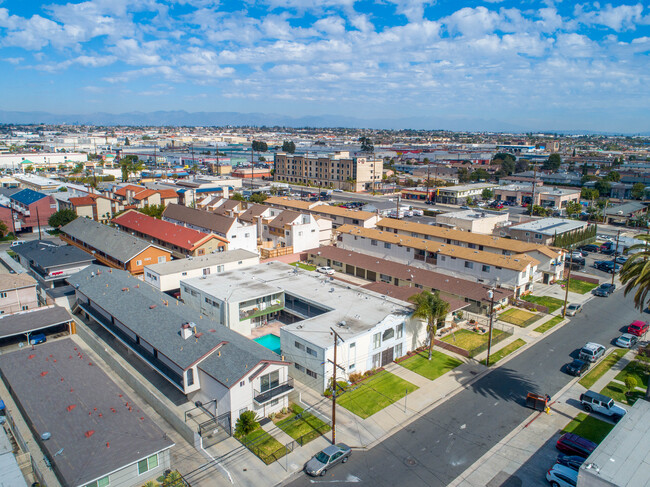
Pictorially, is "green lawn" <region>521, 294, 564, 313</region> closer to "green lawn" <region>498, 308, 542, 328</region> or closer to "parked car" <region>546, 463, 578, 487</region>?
"green lawn" <region>498, 308, 542, 328</region>

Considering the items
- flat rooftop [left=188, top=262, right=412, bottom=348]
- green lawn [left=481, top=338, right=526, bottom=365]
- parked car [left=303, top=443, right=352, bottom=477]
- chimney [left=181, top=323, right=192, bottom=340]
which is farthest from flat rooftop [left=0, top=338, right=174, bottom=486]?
green lawn [left=481, top=338, right=526, bottom=365]

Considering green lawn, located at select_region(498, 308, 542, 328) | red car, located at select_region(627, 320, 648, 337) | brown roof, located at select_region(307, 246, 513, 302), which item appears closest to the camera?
red car, located at select_region(627, 320, 648, 337)

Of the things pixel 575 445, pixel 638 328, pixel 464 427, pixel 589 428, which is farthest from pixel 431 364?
pixel 638 328

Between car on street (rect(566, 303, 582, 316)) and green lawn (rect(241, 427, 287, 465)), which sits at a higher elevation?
car on street (rect(566, 303, 582, 316))

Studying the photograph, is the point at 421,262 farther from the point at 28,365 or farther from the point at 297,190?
the point at 297,190

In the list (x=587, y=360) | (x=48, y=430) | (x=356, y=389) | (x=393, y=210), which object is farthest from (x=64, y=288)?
(x=393, y=210)

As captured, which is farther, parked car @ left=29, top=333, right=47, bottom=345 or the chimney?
parked car @ left=29, top=333, right=47, bottom=345

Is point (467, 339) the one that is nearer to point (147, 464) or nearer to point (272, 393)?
point (272, 393)
